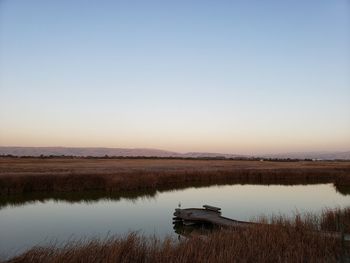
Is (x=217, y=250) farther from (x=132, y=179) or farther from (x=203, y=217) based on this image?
(x=132, y=179)

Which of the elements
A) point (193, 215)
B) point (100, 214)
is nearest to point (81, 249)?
point (193, 215)

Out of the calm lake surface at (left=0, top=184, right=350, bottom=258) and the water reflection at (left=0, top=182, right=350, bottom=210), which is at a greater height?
the water reflection at (left=0, top=182, right=350, bottom=210)

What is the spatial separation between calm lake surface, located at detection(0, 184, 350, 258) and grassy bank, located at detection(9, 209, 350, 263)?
12.5 feet

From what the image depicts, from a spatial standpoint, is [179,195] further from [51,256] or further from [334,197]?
[51,256]

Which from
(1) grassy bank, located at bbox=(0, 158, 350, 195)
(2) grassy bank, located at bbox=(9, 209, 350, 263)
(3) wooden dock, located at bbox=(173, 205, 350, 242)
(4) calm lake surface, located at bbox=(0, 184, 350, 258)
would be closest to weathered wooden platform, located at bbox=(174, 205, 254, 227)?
(3) wooden dock, located at bbox=(173, 205, 350, 242)

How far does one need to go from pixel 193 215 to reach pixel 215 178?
70.9 ft

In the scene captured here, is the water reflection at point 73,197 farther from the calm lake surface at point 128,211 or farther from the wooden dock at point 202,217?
the wooden dock at point 202,217

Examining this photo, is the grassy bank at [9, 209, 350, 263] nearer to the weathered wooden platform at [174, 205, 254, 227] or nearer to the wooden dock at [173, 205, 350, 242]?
the wooden dock at [173, 205, 350, 242]

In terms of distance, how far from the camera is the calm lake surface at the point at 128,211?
48.1 feet

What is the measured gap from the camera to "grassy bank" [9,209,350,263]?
6699 millimetres

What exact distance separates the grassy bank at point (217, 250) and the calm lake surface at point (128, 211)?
12.5ft

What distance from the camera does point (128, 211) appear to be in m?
20.1

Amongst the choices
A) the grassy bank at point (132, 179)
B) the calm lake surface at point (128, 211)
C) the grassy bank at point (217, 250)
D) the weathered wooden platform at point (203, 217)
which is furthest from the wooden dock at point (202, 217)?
the grassy bank at point (132, 179)

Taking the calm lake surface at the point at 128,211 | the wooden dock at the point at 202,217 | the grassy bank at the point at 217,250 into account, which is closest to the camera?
the grassy bank at the point at 217,250
